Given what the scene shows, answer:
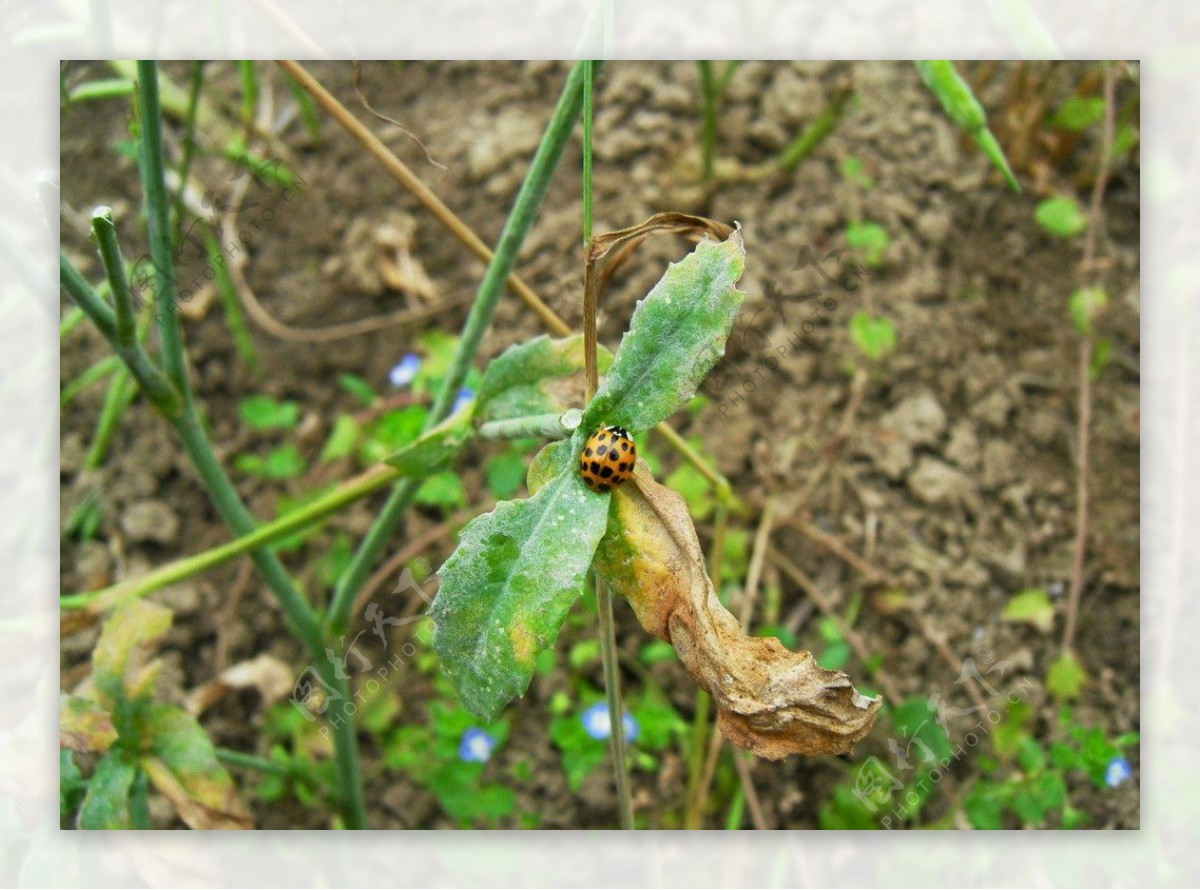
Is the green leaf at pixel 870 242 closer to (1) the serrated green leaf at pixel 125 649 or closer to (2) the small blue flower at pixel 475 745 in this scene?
(2) the small blue flower at pixel 475 745

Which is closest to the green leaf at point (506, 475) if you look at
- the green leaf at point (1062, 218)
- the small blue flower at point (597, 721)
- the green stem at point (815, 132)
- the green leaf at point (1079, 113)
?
the small blue flower at point (597, 721)

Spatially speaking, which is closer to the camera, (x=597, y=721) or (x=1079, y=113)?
(x=597, y=721)

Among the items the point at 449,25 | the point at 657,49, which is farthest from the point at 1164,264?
the point at 449,25

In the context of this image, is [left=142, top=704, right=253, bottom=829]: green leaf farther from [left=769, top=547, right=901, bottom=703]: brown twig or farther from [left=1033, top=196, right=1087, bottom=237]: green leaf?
[left=1033, top=196, right=1087, bottom=237]: green leaf

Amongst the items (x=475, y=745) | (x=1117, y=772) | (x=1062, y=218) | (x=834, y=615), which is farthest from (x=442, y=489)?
(x=1062, y=218)

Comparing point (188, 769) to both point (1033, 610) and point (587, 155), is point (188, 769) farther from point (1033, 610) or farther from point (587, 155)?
point (1033, 610)

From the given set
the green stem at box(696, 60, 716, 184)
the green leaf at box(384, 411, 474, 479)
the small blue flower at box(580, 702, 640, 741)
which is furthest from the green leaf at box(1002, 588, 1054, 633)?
the green leaf at box(384, 411, 474, 479)
